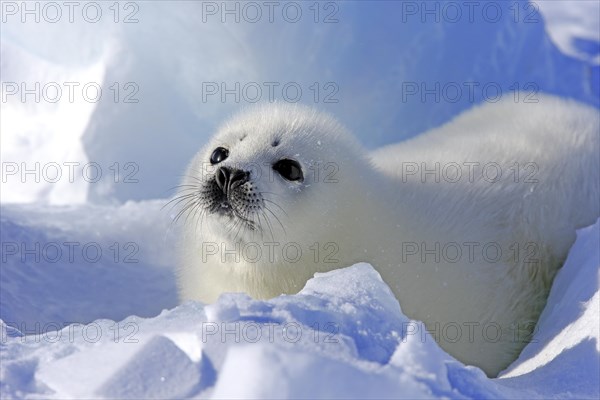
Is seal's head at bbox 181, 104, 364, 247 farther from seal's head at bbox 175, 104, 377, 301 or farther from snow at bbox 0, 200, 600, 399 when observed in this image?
snow at bbox 0, 200, 600, 399

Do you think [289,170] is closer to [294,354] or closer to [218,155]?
[218,155]

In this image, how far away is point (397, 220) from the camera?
358 centimetres

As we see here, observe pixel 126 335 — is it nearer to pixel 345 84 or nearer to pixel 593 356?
pixel 593 356

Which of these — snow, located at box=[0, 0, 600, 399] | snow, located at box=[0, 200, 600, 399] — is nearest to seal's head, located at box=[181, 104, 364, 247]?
snow, located at box=[0, 200, 600, 399]

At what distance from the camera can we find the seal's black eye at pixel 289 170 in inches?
131

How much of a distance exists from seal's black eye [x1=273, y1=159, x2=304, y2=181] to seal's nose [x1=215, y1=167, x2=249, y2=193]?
0.17 m

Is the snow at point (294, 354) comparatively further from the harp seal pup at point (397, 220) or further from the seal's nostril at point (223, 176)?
the seal's nostril at point (223, 176)

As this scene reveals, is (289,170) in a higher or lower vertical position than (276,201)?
higher

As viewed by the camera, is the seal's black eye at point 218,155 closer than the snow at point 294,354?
No

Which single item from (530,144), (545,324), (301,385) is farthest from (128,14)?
(301,385)

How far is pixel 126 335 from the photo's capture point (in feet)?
7.00

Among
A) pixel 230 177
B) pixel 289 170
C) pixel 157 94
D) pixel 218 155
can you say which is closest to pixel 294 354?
pixel 230 177

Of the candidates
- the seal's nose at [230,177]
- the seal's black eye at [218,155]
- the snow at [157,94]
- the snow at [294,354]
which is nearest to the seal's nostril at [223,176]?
the seal's nose at [230,177]

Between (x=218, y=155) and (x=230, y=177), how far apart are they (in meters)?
0.28
